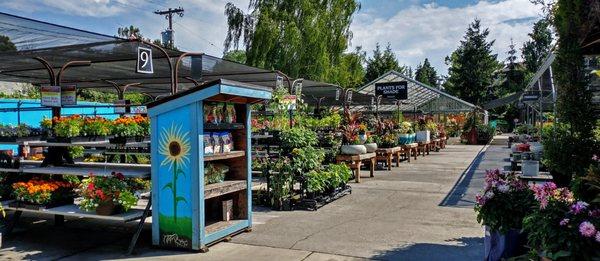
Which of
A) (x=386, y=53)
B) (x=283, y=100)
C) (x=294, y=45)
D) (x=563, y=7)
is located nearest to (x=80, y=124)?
(x=283, y=100)

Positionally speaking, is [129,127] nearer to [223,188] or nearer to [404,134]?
[223,188]

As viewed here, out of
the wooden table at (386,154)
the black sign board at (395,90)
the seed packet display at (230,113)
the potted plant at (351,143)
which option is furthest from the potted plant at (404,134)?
the seed packet display at (230,113)

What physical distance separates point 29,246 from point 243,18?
19.3 m

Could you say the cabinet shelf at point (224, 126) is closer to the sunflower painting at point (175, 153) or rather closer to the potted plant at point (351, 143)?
the sunflower painting at point (175, 153)

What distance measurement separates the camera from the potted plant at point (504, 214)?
3.90 m

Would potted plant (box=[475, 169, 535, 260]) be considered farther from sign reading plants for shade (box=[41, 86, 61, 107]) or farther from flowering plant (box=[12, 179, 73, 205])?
sign reading plants for shade (box=[41, 86, 61, 107])

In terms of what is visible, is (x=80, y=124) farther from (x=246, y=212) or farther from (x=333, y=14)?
(x=333, y=14)

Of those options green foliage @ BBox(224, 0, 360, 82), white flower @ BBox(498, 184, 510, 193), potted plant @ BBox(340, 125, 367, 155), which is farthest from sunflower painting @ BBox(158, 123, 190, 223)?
green foliage @ BBox(224, 0, 360, 82)

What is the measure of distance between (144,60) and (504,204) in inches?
185

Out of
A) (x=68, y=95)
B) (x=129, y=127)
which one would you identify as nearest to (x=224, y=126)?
(x=129, y=127)

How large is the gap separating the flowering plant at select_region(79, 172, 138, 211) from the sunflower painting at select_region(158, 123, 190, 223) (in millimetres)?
498

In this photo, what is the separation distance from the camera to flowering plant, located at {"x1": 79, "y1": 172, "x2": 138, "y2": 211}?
5250mm

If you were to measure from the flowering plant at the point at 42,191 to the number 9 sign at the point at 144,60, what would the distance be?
68.9 inches

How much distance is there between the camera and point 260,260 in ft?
15.6
